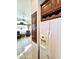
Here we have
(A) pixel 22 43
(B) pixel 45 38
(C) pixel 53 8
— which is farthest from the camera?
(A) pixel 22 43

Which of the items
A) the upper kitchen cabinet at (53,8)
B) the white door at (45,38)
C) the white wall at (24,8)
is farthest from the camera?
the white wall at (24,8)

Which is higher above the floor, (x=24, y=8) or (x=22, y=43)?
(x=24, y=8)

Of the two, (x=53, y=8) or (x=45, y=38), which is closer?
(x=53, y=8)

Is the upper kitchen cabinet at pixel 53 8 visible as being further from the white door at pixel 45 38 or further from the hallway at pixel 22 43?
the hallway at pixel 22 43

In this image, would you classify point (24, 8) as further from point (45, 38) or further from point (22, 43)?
point (45, 38)

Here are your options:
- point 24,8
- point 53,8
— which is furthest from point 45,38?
point 24,8

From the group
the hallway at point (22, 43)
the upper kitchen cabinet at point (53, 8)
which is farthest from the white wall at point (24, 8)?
the upper kitchen cabinet at point (53, 8)

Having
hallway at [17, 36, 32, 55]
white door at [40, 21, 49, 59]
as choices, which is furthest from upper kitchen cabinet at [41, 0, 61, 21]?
hallway at [17, 36, 32, 55]

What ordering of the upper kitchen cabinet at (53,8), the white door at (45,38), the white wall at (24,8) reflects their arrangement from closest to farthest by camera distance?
the upper kitchen cabinet at (53,8)
the white door at (45,38)
the white wall at (24,8)

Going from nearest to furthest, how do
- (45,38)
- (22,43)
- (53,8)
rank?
(53,8), (45,38), (22,43)

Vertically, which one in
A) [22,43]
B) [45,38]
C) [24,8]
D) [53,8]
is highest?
[24,8]

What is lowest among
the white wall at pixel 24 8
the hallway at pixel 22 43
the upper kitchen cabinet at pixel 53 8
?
the hallway at pixel 22 43

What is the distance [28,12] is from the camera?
5012 millimetres

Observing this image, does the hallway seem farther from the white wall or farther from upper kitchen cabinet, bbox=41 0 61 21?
upper kitchen cabinet, bbox=41 0 61 21
